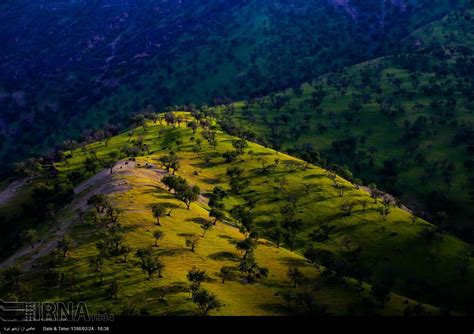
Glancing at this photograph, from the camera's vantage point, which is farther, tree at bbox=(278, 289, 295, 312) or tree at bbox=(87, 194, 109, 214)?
tree at bbox=(87, 194, 109, 214)

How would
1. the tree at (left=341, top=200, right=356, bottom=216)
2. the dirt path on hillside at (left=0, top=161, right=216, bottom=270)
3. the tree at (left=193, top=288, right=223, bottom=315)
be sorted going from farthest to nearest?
the tree at (left=341, top=200, right=356, bottom=216), the dirt path on hillside at (left=0, top=161, right=216, bottom=270), the tree at (left=193, top=288, right=223, bottom=315)

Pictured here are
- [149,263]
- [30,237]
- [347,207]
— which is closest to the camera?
[149,263]

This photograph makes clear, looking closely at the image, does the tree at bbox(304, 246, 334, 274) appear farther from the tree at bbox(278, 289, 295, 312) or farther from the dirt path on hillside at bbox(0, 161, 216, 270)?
the dirt path on hillside at bbox(0, 161, 216, 270)

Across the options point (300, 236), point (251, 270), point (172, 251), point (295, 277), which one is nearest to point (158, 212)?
point (172, 251)

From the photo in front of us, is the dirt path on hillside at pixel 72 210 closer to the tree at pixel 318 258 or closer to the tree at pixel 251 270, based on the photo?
the tree at pixel 251 270

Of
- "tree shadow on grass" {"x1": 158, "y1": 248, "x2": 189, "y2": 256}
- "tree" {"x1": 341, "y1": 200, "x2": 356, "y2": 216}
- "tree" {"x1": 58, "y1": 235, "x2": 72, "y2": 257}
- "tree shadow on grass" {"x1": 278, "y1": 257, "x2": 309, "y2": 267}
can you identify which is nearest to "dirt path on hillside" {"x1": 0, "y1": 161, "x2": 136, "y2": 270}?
"tree" {"x1": 58, "y1": 235, "x2": 72, "y2": 257}

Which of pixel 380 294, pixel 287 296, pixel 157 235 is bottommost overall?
pixel 380 294

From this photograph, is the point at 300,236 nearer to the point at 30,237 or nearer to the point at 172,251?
the point at 172,251
